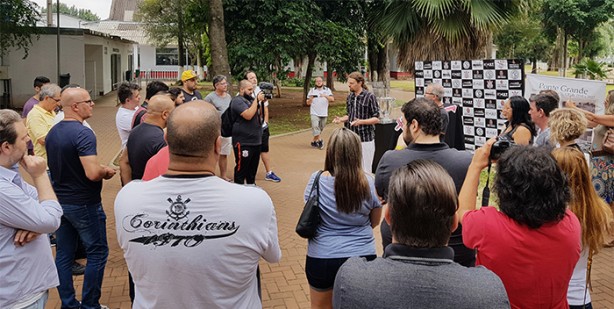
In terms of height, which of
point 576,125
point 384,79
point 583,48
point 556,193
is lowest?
point 556,193

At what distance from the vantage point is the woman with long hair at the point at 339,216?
3166 mm

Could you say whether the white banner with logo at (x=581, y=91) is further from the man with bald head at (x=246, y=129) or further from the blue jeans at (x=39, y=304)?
the blue jeans at (x=39, y=304)

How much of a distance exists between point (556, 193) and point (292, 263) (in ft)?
11.5

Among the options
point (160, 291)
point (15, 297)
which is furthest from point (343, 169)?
point (15, 297)

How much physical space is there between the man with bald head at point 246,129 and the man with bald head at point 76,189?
11.0ft

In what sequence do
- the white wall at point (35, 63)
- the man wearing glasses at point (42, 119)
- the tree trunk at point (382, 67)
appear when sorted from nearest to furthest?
1. the man wearing glasses at point (42, 119)
2. the white wall at point (35, 63)
3. the tree trunk at point (382, 67)

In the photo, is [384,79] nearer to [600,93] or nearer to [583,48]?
[600,93]

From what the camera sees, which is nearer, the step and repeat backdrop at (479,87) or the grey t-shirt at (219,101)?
the grey t-shirt at (219,101)

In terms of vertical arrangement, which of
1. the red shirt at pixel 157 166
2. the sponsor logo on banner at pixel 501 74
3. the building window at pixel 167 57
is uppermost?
Result: the building window at pixel 167 57

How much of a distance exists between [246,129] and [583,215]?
5.24 m

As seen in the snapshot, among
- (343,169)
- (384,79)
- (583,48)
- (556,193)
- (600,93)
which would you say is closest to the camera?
(556,193)

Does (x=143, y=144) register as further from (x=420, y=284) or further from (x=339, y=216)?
(x=420, y=284)

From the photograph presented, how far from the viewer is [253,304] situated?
2158 millimetres

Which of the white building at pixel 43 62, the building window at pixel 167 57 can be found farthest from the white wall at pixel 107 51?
the building window at pixel 167 57
